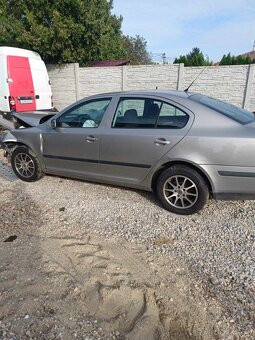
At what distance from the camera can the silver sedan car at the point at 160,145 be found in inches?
128

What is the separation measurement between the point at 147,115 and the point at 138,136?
320 mm

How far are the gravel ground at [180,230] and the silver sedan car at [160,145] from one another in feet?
0.89

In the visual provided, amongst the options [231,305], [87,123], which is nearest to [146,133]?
[87,123]

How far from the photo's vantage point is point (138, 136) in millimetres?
3666

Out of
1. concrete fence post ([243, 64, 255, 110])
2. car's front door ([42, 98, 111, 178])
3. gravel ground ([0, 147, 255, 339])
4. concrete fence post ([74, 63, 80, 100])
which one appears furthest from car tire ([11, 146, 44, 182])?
concrete fence post ([74, 63, 80, 100])

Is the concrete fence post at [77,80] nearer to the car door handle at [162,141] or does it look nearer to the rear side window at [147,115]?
the rear side window at [147,115]

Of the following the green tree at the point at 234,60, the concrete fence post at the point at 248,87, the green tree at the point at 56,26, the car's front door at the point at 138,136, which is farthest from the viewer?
the green tree at the point at 234,60

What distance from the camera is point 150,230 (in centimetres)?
334

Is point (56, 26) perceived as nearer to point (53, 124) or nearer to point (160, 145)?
point (53, 124)

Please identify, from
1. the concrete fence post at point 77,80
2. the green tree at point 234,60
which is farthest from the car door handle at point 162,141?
the green tree at point 234,60

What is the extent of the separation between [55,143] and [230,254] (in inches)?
118

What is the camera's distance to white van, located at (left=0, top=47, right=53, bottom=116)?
764 cm

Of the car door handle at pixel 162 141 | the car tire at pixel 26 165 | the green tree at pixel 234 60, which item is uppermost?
the green tree at pixel 234 60

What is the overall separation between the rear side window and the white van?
14.4 ft
